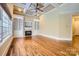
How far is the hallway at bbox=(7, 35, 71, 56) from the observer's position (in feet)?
7.47

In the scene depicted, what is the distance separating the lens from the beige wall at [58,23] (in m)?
2.54

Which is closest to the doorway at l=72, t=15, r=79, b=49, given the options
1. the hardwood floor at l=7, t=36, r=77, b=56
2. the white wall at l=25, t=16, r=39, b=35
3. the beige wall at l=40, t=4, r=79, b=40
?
the beige wall at l=40, t=4, r=79, b=40

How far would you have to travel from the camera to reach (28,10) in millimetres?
2400

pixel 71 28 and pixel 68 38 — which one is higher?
pixel 71 28

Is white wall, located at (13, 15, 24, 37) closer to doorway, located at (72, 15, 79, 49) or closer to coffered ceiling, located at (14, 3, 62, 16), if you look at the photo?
coffered ceiling, located at (14, 3, 62, 16)

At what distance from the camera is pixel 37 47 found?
2379 millimetres

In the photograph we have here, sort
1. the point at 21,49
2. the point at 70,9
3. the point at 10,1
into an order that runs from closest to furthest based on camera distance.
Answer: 1. the point at 10,1
2. the point at 21,49
3. the point at 70,9

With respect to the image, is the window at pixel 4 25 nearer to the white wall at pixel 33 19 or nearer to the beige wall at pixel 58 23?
the white wall at pixel 33 19

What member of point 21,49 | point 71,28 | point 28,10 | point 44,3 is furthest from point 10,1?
point 71,28

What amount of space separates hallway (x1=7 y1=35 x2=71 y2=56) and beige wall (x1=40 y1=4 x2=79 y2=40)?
0.22 meters

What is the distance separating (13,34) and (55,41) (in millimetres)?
962

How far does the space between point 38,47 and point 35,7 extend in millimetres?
862

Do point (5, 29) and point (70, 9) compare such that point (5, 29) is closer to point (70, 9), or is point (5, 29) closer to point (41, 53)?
point (41, 53)

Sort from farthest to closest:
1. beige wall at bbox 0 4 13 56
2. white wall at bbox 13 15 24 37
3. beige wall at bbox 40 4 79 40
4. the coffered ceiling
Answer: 1. beige wall at bbox 40 4 79 40
2. white wall at bbox 13 15 24 37
3. the coffered ceiling
4. beige wall at bbox 0 4 13 56
